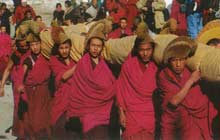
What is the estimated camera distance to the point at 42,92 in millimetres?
7125

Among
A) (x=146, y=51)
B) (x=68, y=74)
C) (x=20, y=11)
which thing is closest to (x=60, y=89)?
Answer: (x=68, y=74)

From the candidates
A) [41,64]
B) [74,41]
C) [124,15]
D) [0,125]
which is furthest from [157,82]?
[124,15]

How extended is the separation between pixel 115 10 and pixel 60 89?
5.17m

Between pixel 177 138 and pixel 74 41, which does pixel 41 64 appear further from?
pixel 177 138

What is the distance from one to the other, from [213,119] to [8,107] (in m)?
5.09

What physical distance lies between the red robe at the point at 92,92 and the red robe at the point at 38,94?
30.8 inches

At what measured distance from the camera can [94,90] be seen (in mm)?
6145

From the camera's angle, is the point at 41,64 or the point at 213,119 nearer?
the point at 213,119

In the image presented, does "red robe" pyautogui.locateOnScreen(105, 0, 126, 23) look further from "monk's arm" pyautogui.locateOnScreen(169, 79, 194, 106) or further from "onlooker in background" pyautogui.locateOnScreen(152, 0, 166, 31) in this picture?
"monk's arm" pyautogui.locateOnScreen(169, 79, 194, 106)

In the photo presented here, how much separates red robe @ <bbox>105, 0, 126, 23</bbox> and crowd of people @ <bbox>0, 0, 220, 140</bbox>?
148 inches

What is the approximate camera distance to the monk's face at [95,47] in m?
6.14

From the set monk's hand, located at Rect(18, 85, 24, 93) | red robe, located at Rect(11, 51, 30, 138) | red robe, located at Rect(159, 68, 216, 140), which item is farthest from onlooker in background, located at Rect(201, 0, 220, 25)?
red robe, located at Rect(159, 68, 216, 140)

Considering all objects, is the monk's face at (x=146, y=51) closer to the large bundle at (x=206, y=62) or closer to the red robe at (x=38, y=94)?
the large bundle at (x=206, y=62)

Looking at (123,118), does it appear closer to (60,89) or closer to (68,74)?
(68,74)
